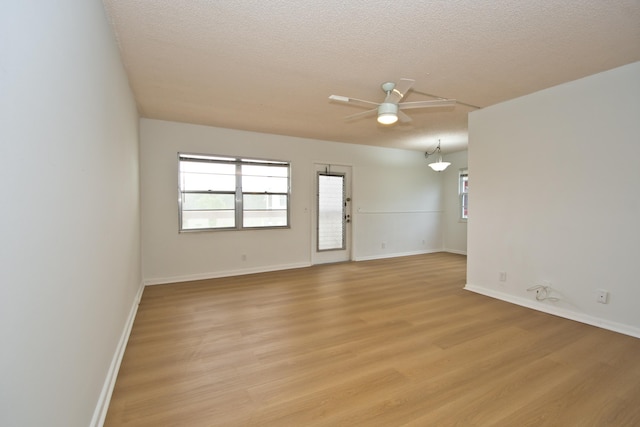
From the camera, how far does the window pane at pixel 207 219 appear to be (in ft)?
15.6

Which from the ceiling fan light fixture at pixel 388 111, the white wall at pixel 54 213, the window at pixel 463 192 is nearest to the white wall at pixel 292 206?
the window at pixel 463 192

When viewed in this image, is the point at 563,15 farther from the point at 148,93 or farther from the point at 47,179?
the point at 148,93

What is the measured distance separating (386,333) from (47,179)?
2.78m

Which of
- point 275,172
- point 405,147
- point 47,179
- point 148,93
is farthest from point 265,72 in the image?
point 405,147

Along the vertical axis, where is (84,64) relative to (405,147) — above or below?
below

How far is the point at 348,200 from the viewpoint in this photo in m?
6.37

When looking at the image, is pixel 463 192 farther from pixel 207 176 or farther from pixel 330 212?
pixel 207 176

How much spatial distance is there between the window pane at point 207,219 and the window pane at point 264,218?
25cm

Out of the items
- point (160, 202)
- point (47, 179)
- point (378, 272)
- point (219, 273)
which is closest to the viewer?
point (47, 179)

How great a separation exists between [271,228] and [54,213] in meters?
4.32

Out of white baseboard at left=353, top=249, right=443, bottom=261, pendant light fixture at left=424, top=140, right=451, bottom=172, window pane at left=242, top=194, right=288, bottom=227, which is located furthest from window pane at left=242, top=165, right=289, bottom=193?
pendant light fixture at left=424, top=140, right=451, bottom=172

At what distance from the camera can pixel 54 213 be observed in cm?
110

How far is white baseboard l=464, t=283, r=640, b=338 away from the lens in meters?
2.84

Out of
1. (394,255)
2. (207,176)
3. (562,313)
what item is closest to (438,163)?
(394,255)
